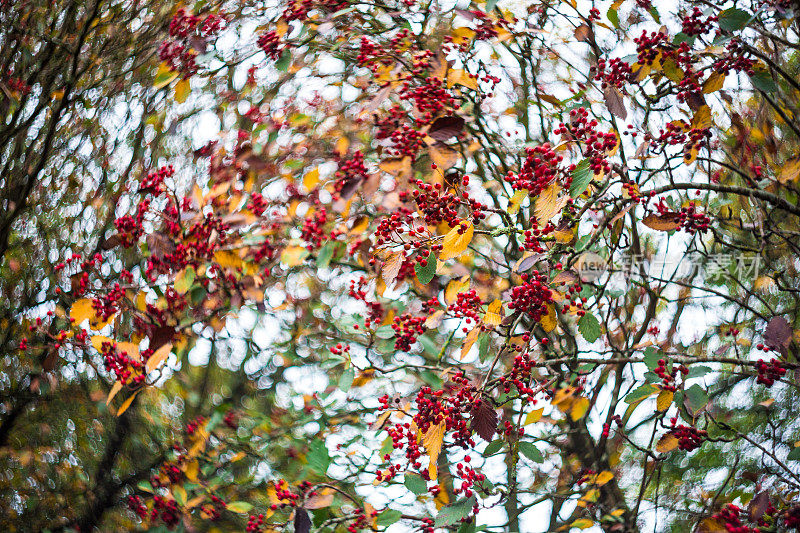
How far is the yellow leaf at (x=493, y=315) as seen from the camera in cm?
82

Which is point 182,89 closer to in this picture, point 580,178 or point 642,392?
point 580,178

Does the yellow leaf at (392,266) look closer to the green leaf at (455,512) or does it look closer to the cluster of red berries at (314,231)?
the green leaf at (455,512)

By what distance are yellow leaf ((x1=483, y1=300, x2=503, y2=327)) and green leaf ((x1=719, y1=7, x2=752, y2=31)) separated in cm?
52

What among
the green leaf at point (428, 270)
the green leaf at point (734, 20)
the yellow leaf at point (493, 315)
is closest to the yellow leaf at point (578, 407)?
the yellow leaf at point (493, 315)

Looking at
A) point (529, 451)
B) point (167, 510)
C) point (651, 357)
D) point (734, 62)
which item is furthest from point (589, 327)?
point (167, 510)

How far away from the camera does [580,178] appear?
0.75 metres

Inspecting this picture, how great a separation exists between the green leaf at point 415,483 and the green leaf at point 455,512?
0.64 feet

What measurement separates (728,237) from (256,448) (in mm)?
1211

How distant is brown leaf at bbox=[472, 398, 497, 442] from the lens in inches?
28.4

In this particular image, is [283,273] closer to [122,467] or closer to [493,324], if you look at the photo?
[122,467]

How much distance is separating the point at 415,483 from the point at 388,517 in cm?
12

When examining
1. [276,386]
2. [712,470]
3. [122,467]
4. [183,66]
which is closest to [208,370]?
[276,386]

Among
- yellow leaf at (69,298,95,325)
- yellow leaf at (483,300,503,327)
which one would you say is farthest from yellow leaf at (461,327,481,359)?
yellow leaf at (69,298,95,325)

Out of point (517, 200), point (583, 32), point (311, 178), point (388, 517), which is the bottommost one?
point (388, 517)
